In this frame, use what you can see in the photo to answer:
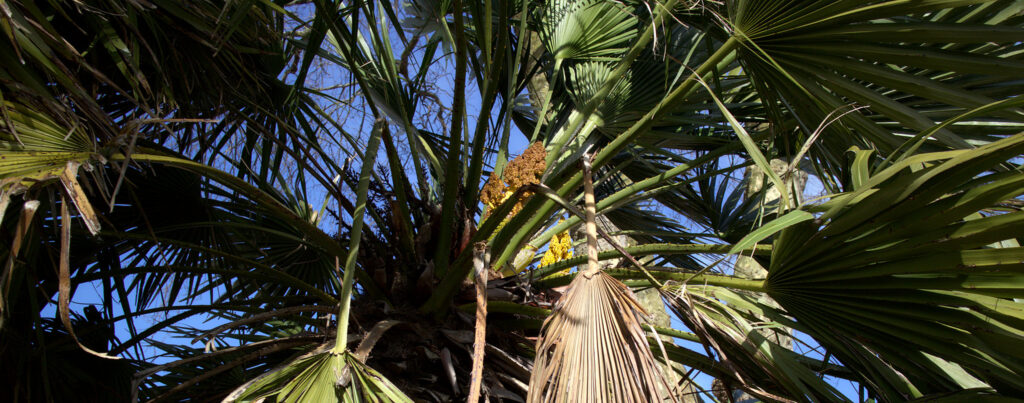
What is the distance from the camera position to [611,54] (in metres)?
2.89

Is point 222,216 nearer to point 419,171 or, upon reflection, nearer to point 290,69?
point 290,69

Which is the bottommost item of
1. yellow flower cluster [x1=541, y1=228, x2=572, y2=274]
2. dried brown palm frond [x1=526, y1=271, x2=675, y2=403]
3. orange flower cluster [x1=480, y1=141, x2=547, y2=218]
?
dried brown palm frond [x1=526, y1=271, x2=675, y2=403]

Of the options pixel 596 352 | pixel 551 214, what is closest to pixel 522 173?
pixel 551 214

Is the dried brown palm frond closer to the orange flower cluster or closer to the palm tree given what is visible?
the palm tree

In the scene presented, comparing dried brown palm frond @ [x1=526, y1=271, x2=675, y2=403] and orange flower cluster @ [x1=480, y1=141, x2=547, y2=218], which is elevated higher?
orange flower cluster @ [x1=480, y1=141, x2=547, y2=218]

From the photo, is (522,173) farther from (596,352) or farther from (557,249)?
(596,352)

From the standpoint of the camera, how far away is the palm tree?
47.8 inches

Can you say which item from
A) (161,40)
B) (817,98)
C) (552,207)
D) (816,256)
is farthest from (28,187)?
(817,98)

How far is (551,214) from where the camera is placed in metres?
1.92

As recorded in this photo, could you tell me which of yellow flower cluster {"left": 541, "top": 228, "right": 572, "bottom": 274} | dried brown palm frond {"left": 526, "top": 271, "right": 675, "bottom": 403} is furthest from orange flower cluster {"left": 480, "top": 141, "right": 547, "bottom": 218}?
dried brown palm frond {"left": 526, "top": 271, "right": 675, "bottom": 403}

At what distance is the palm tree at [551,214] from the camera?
1215 mm

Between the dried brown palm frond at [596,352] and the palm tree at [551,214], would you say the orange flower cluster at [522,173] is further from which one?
the dried brown palm frond at [596,352]

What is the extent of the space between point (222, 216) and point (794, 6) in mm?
2283

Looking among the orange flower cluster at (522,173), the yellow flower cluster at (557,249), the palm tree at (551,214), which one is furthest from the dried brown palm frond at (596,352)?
the yellow flower cluster at (557,249)
